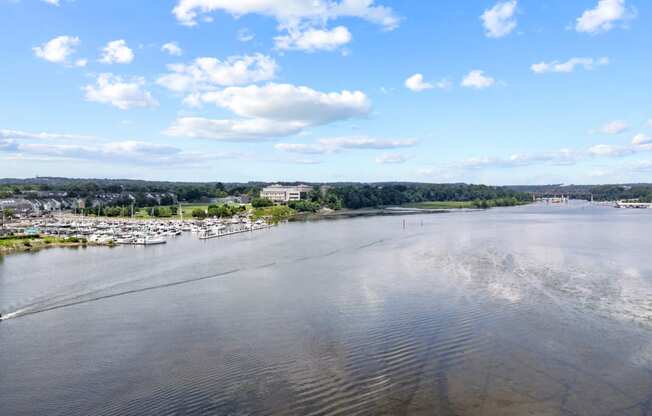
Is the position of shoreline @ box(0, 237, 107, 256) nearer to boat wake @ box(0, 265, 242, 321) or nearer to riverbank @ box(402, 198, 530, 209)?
boat wake @ box(0, 265, 242, 321)

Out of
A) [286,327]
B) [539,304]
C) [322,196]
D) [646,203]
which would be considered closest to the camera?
[286,327]

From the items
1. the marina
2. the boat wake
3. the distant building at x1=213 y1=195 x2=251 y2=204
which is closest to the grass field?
the marina

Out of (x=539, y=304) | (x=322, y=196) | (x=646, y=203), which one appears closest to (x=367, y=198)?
(x=322, y=196)

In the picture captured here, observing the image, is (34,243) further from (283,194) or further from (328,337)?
(283,194)

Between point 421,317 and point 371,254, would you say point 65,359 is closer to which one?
point 421,317

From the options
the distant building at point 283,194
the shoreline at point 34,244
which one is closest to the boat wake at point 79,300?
the shoreline at point 34,244

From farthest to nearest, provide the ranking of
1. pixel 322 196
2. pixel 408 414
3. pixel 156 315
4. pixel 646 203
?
1. pixel 646 203
2. pixel 322 196
3. pixel 156 315
4. pixel 408 414

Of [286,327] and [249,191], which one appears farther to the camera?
[249,191]

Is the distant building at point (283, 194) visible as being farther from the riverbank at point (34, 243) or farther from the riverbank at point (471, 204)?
the riverbank at point (34, 243)

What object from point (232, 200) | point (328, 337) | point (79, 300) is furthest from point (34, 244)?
point (232, 200)
